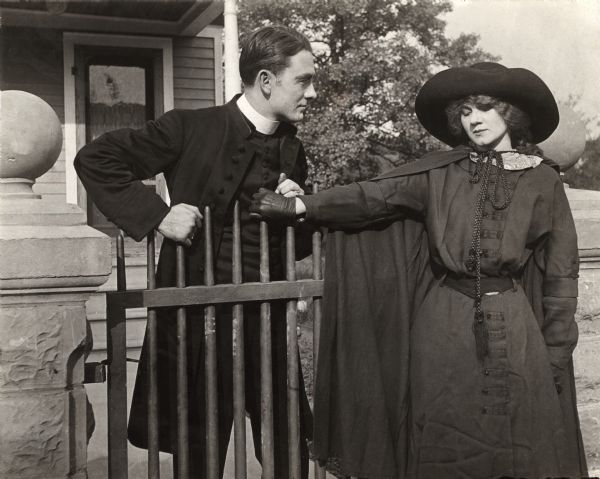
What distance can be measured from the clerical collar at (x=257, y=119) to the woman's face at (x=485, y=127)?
0.73 meters

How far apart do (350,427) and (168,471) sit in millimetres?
1597

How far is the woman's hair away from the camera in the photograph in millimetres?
2402

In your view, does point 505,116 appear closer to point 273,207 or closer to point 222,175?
point 273,207

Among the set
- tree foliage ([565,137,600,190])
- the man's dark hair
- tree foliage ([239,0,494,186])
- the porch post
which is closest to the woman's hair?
the man's dark hair

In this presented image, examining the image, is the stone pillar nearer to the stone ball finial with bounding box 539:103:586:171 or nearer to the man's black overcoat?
the man's black overcoat

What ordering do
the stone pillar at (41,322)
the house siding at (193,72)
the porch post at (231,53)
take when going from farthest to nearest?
the house siding at (193,72) < the porch post at (231,53) < the stone pillar at (41,322)

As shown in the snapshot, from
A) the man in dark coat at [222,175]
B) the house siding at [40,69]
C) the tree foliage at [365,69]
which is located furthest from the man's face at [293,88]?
the tree foliage at [365,69]

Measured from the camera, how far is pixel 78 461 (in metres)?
2.23

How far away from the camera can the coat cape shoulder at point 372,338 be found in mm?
2432

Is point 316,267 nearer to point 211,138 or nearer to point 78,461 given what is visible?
point 211,138

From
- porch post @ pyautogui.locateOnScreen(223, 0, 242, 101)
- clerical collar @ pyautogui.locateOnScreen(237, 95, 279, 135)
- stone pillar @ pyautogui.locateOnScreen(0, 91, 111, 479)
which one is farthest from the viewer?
porch post @ pyautogui.locateOnScreen(223, 0, 242, 101)

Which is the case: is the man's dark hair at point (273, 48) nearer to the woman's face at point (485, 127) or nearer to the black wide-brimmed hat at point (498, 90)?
the black wide-brimmed hat at point (498, 90)

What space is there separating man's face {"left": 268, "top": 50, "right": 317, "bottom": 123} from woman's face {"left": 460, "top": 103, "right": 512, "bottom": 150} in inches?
23.3

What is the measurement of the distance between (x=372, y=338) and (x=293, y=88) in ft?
3.21
